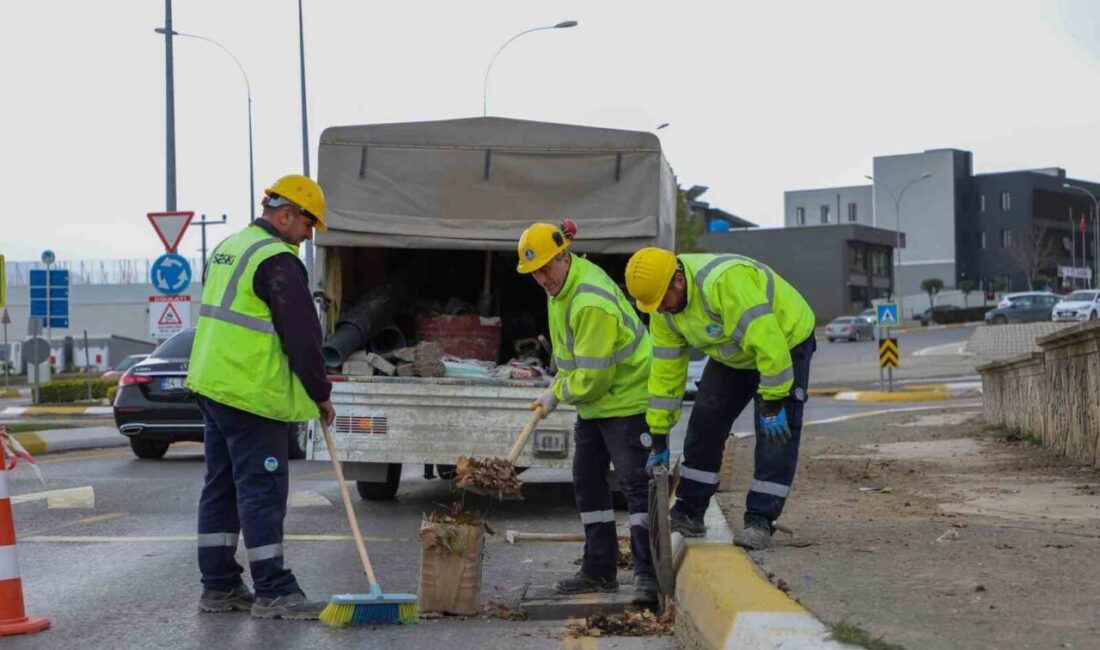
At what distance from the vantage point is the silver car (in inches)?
2608

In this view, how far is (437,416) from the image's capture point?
10836 millimetres

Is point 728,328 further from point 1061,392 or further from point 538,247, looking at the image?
point 1061,392

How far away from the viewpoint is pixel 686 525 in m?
7.20

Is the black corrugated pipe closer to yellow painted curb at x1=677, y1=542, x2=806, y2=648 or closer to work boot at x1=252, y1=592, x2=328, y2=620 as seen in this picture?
work boot at x1=252, y1=592, x2=328, y2=620

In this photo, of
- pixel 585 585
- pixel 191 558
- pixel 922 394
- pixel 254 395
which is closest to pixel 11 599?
pixel 254 395

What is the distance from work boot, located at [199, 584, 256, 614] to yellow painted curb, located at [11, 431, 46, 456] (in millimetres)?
12223

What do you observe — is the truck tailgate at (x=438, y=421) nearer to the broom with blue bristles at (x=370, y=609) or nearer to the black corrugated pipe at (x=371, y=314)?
the black corrugated pipe at (x=371, y=314)

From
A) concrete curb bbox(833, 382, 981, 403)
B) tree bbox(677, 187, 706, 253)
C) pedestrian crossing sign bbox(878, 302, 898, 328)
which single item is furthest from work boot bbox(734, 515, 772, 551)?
tree bbox(677, 187, 706, 253)

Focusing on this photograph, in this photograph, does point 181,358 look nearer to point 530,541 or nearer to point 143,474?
point 143,474

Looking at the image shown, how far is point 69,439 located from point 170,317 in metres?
2.28

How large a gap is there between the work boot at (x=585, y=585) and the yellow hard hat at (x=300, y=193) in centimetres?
207

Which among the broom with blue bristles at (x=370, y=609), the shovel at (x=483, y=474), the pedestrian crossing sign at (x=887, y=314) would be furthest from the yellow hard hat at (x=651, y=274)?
the pedestrian crossing sign at (x=887, y=314)

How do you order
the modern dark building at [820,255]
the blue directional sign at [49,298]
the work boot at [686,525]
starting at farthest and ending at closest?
the modern dark building at [820,255], the blue directional sign at [49,298], the work boot at [686,525]

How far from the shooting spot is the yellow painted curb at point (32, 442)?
1828cm
